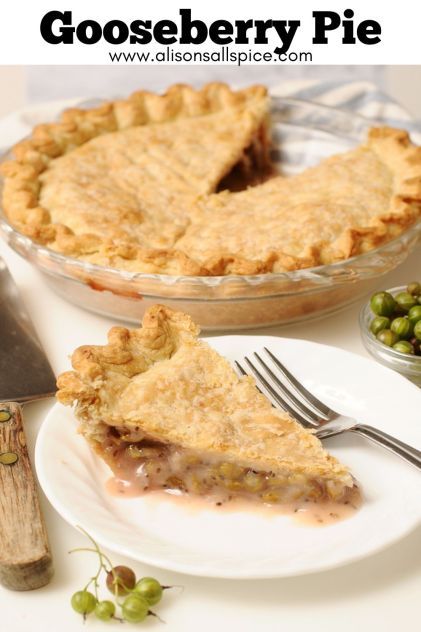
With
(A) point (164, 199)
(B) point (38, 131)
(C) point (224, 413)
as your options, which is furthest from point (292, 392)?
(B) point (38, 131)

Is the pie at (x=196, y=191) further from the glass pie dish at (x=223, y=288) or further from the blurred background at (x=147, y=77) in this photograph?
the blurred background at (x=147, y=77)

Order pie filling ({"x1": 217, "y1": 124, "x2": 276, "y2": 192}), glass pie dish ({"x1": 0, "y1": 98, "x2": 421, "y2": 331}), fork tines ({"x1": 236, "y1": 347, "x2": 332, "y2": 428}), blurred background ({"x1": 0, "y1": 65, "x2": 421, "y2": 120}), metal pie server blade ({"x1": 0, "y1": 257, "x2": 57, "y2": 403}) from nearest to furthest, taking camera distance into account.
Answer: fork tines ({"x1": 236, "y1": 347, "x2": 332, "y2": 428}) → metal pie server blade ({"x1": 0, "y1": 257, "x2": 57, "y2": 403}) → glass pie dish ({"x1": 0, "y1": 98, "x2": 421, "y2": 331}) → pie filling ({"x1": 217, "y1": 124, "x2": 276, "y2": 192}) → blurred background ({"x1": 0, "y1": 65, "x2": 421, "y2": 120})

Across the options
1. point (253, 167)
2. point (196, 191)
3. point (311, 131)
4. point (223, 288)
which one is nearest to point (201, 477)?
point (223, 288)

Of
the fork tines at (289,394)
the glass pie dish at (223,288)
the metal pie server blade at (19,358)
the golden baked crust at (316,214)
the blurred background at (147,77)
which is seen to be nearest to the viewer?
the fork tines at (289,394)

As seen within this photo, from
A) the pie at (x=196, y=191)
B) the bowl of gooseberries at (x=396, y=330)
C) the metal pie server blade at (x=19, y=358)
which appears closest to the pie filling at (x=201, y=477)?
the metal pie server blade at (x=19, y=358)

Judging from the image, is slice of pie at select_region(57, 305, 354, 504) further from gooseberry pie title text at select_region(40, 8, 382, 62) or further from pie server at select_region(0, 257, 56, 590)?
gooseberry pie title text at select_region(40, 8, 382, 62)

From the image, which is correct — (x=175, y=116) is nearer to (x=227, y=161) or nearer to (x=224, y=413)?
(x=227, y=161)

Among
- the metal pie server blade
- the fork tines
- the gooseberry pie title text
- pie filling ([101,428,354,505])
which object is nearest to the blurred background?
the gooseberry pie title text
